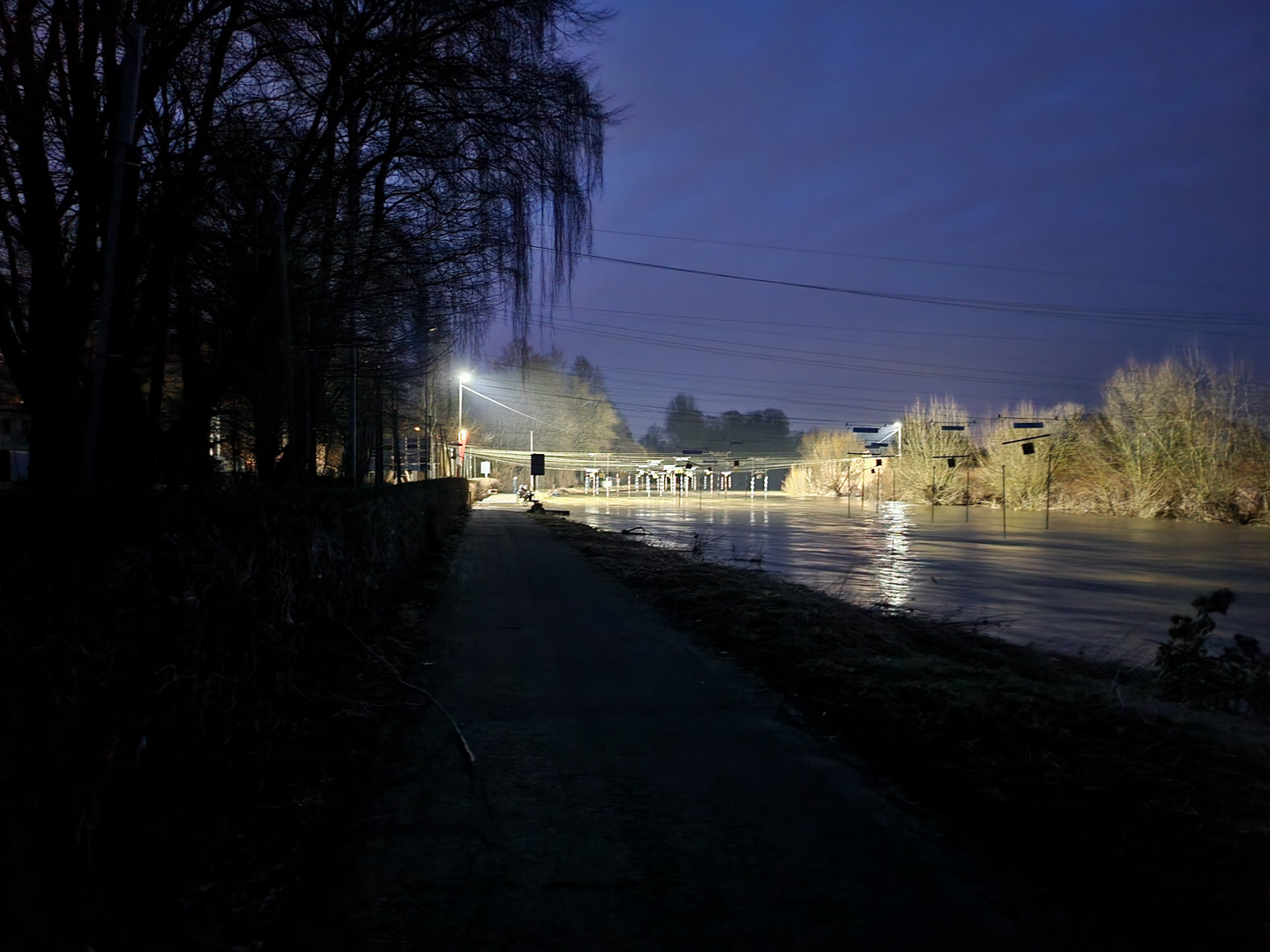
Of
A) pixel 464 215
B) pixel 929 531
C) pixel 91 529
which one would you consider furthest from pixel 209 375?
pixel 929 531

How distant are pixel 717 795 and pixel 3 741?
10.1 ft

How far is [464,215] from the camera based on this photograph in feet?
35.9

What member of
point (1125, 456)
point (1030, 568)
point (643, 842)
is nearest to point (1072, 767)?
point (643, 842)

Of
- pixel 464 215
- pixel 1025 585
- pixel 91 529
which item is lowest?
pixel 1025 585

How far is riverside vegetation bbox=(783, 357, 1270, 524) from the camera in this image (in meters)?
46.0

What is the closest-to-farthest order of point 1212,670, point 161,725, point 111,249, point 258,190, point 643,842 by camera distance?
point 643,842
point 161,725
point 111,249
point 1212,670
point 258,190

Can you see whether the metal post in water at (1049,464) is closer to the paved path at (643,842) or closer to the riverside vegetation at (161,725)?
the paved path at (643,842)

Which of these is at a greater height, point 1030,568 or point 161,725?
point 161,725

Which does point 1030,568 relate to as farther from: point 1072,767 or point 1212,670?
point 1072,767

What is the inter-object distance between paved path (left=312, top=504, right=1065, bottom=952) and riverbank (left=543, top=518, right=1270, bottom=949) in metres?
0.35

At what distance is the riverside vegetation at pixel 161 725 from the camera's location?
3035mm

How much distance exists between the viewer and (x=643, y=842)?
4.00m

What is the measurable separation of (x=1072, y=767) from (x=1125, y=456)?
5364 centimetres

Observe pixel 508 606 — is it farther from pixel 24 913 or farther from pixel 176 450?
pixel 24 913
